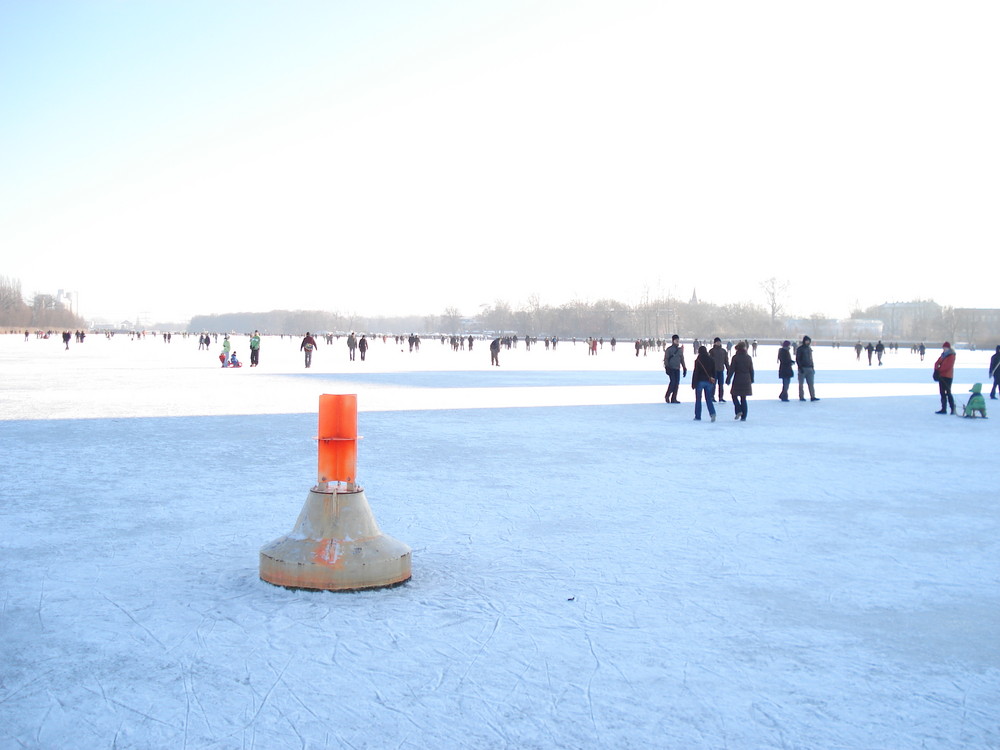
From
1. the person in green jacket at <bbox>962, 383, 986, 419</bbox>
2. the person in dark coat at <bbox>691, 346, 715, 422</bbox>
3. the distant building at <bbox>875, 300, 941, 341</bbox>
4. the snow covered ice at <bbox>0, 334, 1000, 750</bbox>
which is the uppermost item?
the distant building at <bbox>875, 300, 941, 341</bbox>

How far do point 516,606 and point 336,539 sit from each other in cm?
96

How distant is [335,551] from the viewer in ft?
13.9

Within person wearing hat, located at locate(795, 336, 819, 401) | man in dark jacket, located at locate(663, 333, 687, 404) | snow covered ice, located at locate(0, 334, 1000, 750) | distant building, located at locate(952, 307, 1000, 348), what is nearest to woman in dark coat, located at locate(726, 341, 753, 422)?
man in dark jacket, located at locate(663, 333, 687, 404)

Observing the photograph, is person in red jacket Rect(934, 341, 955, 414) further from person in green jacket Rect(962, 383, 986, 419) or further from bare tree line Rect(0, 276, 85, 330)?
bare tree line Rect(0, 276, 85, 330)

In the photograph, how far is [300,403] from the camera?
15844 millimetres

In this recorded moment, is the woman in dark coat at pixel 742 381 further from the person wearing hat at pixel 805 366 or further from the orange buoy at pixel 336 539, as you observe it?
the orange buoy at pixel 336 539

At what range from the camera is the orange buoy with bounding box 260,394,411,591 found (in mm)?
4215

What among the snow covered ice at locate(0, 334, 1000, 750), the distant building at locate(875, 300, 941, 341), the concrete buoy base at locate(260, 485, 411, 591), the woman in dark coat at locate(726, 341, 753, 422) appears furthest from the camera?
the distant building at locate(875, 300, 941, 341)

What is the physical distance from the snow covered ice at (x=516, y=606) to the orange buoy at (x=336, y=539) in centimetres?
11

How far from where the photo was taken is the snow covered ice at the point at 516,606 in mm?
2867

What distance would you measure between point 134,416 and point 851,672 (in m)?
11.7

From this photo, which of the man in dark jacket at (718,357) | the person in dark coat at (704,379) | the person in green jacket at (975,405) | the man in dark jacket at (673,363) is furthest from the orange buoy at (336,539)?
the person in green jacket at (975,405)

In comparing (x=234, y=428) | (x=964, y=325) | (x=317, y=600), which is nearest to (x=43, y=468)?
(x=234, y=428)

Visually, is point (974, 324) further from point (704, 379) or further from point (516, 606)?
point (516, 606)
